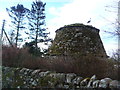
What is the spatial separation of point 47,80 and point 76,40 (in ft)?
14.7

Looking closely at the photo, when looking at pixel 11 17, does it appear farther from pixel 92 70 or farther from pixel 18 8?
pixel 92 70

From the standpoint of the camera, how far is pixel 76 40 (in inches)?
365

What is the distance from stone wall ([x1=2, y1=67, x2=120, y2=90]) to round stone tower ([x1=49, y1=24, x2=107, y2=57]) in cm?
303

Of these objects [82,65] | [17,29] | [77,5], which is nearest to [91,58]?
[82,65]

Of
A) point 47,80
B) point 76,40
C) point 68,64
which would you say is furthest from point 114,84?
point 76,40

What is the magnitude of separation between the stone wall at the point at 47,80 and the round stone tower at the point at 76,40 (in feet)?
9.95

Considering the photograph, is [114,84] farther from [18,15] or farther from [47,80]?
[18,15]

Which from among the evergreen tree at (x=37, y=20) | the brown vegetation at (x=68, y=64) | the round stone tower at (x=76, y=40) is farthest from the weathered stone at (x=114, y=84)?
the evergreen tree at (x=37, y=20)

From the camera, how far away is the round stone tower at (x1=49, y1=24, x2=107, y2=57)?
8922mm

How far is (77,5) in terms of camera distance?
682cm

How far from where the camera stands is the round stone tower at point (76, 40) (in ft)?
29.3

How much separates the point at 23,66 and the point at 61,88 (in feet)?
8.23

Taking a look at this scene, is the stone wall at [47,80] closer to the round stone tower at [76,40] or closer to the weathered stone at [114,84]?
the weathered stone at [114,84]

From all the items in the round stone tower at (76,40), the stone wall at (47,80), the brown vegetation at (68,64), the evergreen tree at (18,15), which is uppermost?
the evergreen tree at (18,15)
